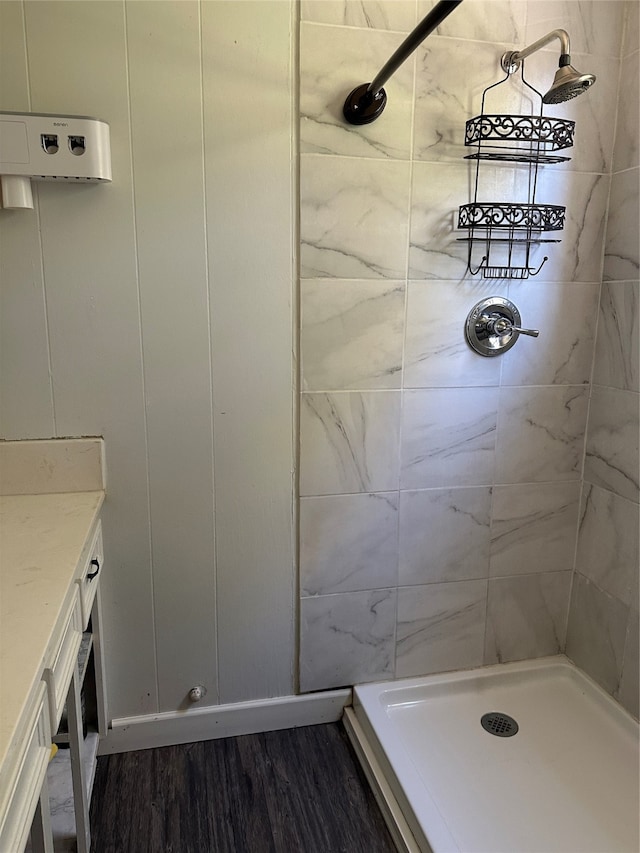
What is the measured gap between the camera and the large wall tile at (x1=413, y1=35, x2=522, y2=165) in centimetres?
163

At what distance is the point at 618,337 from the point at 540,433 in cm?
36

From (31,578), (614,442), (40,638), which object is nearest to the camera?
(40,638)

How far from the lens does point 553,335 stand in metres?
1.88

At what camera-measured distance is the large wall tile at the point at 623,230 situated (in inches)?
68.2

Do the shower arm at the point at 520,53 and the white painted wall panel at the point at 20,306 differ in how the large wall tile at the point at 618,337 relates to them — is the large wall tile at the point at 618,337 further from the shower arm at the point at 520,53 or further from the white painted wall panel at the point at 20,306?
the white painted wall panel at the point at 20,306

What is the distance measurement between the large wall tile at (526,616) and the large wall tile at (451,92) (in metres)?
1.33

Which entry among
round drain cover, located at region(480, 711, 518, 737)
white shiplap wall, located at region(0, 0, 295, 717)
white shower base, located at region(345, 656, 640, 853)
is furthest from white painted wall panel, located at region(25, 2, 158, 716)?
round drain cover, located at region(480, 711, 518, 737)

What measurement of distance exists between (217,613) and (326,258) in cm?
105

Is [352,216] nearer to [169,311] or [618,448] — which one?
[169,311]

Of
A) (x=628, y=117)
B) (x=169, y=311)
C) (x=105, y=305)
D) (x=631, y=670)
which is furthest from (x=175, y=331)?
(x=631, y=670)

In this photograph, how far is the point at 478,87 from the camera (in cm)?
167

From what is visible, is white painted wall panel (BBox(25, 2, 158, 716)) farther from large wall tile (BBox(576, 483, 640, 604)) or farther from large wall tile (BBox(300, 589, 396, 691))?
large wall tile (BBox(576, 483, 640, 604))

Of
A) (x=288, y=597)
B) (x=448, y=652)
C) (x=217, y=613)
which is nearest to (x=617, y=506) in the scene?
(x=448, y=652)

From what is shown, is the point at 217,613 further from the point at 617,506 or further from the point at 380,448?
the point at 617,506
